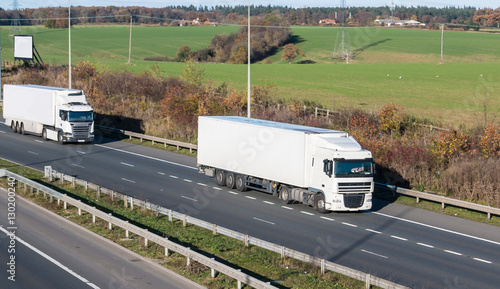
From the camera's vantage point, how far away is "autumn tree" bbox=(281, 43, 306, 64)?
12356cm

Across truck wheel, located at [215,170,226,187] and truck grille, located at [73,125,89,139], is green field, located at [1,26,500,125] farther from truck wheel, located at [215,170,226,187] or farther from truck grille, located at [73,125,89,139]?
truck wheel, located at [215,170,226,187]

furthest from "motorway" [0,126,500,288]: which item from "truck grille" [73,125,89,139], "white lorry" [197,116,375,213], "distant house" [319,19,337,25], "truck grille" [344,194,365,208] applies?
"distant house" [319,19,337,25]

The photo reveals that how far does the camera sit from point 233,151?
31.1m

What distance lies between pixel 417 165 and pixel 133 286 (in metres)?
21.3

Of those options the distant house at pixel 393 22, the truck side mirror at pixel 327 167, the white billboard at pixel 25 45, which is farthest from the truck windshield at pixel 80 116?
the distant house at pixel 393 22

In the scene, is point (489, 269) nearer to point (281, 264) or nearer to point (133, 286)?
point (281, 264)

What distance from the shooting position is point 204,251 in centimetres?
2000

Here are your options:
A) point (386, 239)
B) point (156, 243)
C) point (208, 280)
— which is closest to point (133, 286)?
point (208, 280)

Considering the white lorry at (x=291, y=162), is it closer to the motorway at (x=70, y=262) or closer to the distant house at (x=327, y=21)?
the motorway at (x=70, y=262)

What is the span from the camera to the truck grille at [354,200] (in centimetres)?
2630

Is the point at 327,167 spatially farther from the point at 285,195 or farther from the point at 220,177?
the point at 220,177

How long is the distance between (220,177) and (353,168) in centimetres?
827

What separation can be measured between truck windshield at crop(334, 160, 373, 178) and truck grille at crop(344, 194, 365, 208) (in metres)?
0.90

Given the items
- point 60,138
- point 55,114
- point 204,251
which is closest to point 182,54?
point 55,114
